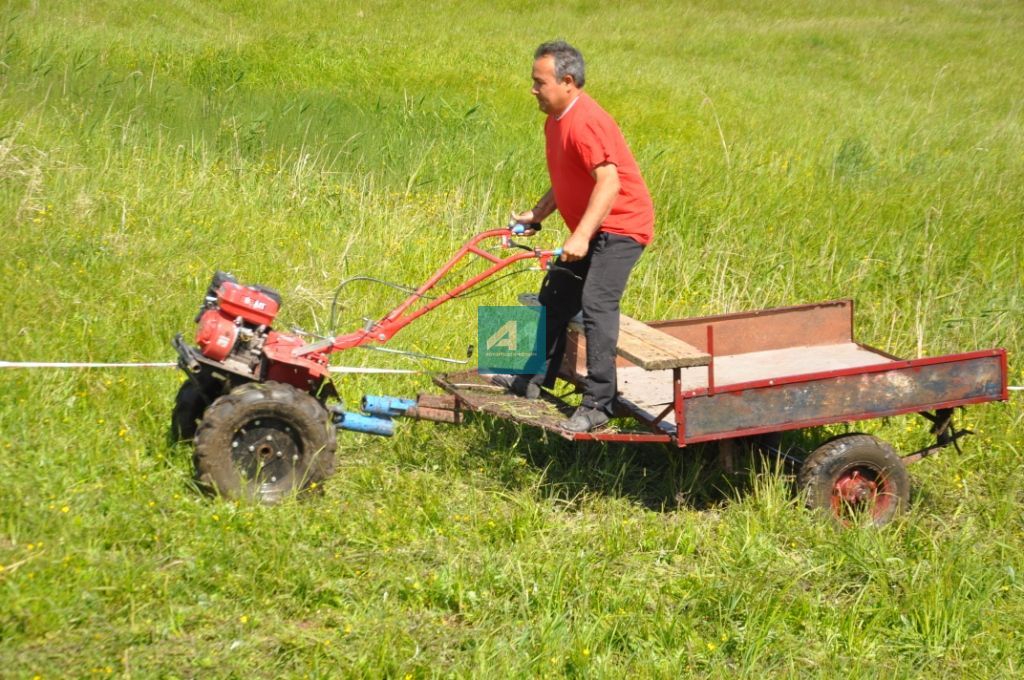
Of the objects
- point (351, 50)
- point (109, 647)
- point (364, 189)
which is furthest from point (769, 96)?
point (109, 647)

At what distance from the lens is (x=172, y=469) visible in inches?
212

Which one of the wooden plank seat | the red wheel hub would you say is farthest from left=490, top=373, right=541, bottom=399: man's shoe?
the red wheel hub

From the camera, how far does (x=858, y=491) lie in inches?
223

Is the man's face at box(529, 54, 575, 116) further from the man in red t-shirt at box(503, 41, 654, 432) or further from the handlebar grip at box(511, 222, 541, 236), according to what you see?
the handlebar grip at box(511, 222, 541, 236)

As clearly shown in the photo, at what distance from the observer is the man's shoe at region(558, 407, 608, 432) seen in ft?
18.1

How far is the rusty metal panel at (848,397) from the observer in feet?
17.5

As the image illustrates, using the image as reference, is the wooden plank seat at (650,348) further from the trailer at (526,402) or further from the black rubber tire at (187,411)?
the black rubber tire at (187,411)

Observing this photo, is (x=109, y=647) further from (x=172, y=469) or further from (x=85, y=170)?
(x=85, y=170)

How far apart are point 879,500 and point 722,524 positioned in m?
0.83

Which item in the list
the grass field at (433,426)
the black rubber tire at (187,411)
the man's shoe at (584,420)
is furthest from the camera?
the black rubber tire at (187,411)

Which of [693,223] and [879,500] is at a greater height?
[693,223]

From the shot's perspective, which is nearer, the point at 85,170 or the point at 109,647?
the point at 109,647

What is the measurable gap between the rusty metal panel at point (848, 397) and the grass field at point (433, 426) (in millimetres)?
434

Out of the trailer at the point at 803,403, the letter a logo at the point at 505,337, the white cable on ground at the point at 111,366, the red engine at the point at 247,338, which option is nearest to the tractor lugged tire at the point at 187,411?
the white cable on ground at the point at 111,366
